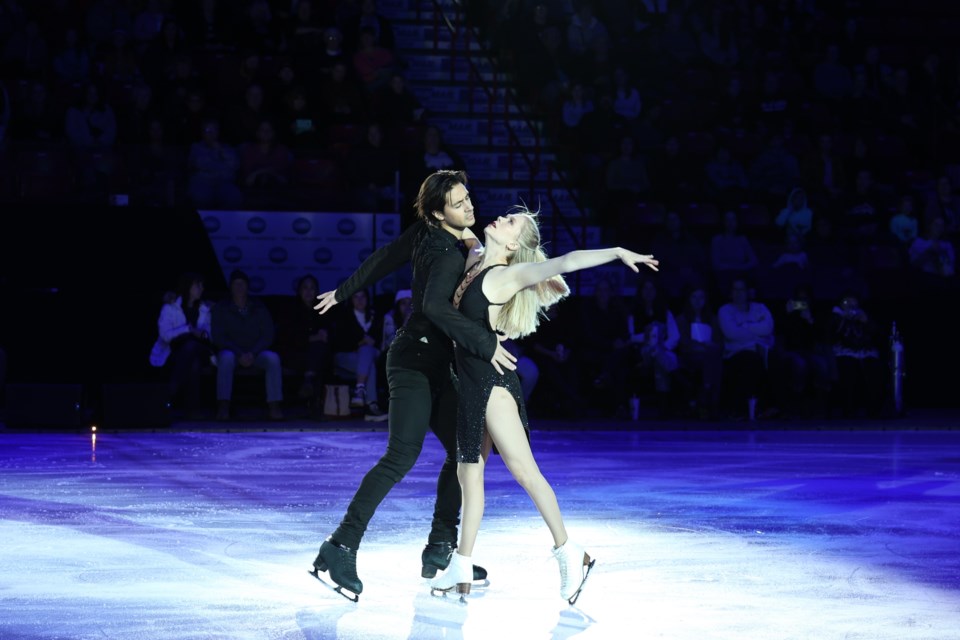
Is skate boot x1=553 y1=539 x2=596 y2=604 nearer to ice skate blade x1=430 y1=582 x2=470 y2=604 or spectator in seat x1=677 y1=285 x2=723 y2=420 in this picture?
ice skate blade x1=430 y1=582 x2=470 y2=604

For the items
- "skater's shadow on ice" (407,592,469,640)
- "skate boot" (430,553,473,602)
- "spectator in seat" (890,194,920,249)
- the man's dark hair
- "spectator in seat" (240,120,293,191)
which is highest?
"spectator in seat" (240,120,293,191)

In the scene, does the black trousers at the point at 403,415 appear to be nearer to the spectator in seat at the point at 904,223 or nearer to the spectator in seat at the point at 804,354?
the spectator in seat at the point at 804,354

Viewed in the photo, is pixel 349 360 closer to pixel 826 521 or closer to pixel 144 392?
pixel 144 392

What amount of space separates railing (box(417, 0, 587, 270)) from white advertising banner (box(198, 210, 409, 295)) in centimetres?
254

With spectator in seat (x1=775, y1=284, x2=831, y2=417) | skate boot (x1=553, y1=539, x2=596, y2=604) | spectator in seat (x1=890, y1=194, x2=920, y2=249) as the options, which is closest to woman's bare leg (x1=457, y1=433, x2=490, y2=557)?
skate boot (x1=553, y1=539, x2=596, y2=604)

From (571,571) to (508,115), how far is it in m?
11.6

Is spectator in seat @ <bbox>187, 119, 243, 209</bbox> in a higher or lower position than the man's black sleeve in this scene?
higher

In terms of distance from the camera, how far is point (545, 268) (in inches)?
196

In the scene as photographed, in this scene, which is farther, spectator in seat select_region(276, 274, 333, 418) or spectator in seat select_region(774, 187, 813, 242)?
spectator in seat select_region(774, 187, 813, 242)

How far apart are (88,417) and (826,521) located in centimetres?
729

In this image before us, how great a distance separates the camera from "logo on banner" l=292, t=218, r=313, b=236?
13.3 metres

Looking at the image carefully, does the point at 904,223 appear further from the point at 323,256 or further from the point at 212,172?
the point at 212,172

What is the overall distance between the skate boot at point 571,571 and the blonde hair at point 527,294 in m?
0.82

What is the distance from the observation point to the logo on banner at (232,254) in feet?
43.7
